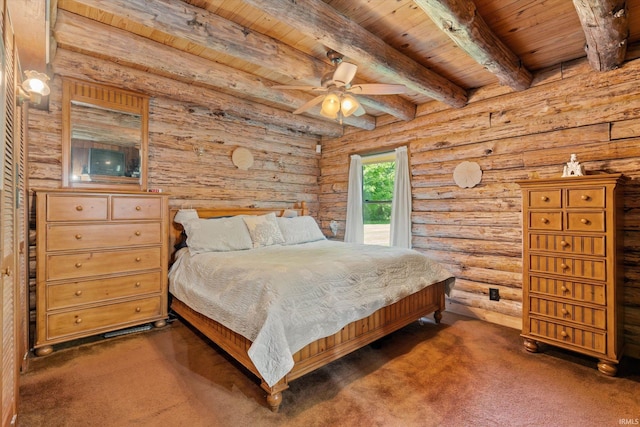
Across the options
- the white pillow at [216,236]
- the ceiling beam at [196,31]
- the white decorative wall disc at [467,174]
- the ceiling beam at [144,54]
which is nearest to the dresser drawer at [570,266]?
the white decorative wall disc at [467,174]

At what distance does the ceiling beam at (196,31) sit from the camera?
1.91 metres

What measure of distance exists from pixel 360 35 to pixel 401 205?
2.25 meters

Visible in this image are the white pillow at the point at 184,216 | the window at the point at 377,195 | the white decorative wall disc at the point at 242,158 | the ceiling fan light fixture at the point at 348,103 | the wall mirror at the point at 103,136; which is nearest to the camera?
the ceiling fan light fixture at the point at 348,103

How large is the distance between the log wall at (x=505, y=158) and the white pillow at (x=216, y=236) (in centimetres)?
215

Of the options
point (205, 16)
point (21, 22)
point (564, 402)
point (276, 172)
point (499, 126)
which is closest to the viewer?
point (21, 22)

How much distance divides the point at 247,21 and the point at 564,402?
3.32 meters

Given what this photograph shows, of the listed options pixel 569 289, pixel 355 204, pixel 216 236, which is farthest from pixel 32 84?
pixel 569 289

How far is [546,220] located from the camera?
7.97 feet

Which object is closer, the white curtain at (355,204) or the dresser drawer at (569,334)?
the dresser drawer at (569,334)

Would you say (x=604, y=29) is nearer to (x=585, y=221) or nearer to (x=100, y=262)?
(x=585, y=221)

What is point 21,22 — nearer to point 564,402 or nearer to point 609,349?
point 564,402

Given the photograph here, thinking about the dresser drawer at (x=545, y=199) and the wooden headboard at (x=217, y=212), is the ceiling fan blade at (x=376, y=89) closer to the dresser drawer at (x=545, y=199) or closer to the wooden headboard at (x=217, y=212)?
the dresser drawer at (x=545, y=199)

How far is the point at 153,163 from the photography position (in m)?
3.44

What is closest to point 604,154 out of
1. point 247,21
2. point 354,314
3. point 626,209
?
point 626,209
